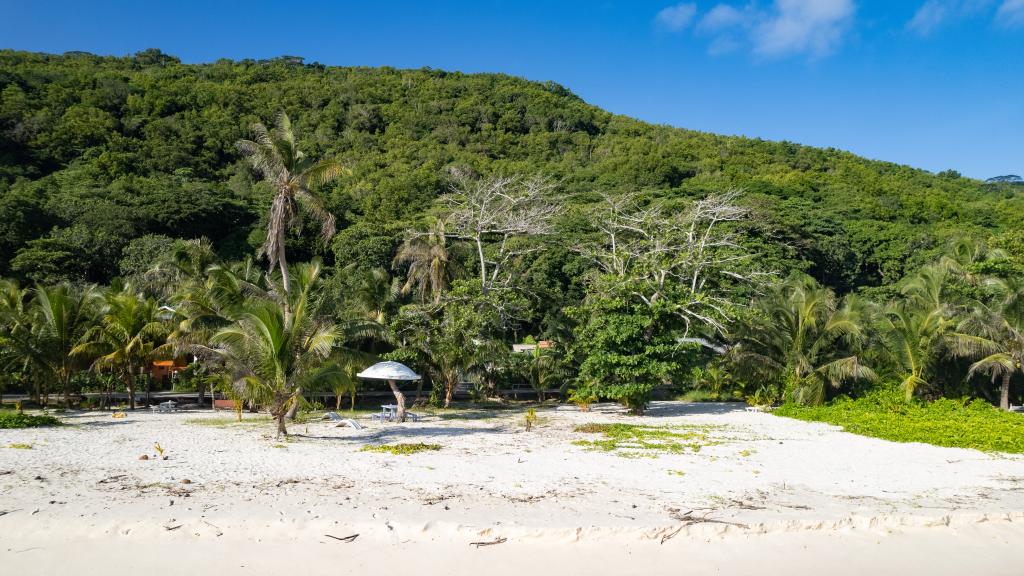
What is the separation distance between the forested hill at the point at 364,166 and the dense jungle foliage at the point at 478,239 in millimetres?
265

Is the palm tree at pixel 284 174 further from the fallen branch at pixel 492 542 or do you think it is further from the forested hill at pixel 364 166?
the forested hill at pixel 364 166

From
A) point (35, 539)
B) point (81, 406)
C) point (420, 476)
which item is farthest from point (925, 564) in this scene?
Answer: point (81, 406)

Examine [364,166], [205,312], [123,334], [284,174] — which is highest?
[364,166]

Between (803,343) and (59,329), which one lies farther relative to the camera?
(803,343)

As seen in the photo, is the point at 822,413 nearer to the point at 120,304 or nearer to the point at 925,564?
the point at 925,564

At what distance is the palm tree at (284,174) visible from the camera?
18141mm

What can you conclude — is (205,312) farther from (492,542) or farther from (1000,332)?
(1000,332)

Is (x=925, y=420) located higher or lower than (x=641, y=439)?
higher

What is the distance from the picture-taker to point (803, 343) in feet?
66.4

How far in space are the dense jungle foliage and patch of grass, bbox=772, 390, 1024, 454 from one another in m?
0.93

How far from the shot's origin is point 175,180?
48.4m

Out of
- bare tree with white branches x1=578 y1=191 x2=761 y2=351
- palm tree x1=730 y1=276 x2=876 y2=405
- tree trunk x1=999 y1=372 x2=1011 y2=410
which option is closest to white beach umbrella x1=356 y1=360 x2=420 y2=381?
bare tree with white branches x1=578 y1=191 x2=761 y2=351

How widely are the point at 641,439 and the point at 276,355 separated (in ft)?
25.3

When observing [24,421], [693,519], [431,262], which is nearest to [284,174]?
[431,262]
